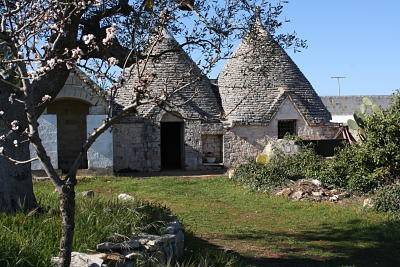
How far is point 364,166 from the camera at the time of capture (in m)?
15.8

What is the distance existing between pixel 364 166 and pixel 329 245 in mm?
5894

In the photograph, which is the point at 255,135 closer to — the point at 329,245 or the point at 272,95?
the point at 272,95

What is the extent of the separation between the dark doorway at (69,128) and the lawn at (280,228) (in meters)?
7.56

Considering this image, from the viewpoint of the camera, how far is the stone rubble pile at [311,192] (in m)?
15.3

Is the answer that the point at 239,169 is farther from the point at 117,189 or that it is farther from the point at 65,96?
the point at 65,96

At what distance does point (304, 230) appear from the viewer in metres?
11.8

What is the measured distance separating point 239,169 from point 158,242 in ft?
43.3

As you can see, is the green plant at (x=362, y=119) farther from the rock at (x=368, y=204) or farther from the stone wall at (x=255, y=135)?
the stone wall at (x=255, y=135)

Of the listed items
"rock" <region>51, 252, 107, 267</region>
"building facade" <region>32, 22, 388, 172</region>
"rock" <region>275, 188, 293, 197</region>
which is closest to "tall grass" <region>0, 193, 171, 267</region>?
"rock" <region>51, 252, 107, 267</region>

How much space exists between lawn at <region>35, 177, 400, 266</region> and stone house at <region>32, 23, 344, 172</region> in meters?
5.52

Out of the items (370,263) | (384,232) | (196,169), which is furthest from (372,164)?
(196,169)

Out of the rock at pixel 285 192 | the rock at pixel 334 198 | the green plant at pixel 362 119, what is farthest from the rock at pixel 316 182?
the green plant at pixel 362 119

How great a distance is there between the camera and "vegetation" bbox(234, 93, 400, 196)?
15344mm

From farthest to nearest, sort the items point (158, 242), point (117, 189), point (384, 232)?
point (117, 189)
point (384, 232)
point (158, 242)
